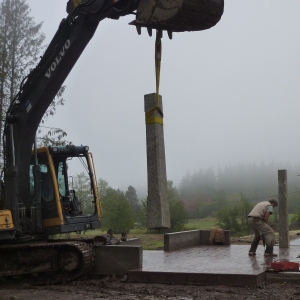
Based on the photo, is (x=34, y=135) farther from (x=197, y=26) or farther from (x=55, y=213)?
(x=197, y=26)

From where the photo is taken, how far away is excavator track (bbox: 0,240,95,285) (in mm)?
11031

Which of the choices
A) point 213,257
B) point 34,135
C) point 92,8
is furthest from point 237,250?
point 92,8

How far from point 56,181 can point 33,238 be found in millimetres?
1308

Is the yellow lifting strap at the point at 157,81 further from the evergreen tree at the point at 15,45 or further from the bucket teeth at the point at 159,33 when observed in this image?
the evergreen tree at the point at 15,45

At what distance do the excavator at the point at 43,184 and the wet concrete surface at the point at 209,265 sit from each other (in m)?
1.48

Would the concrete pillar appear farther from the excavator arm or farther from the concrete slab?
the concrete slab

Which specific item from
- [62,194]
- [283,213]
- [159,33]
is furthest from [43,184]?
[283,213]

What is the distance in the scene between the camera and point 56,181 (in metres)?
11.8

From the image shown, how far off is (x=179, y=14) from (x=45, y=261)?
6.31 meters

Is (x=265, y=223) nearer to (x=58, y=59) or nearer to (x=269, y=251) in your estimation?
(x=269, y=251)

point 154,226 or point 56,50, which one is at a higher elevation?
point 56,50

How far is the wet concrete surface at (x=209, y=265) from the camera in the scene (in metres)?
9.62

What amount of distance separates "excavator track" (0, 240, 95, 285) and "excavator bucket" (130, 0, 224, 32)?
17.4 ft

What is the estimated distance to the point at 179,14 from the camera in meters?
7.16
